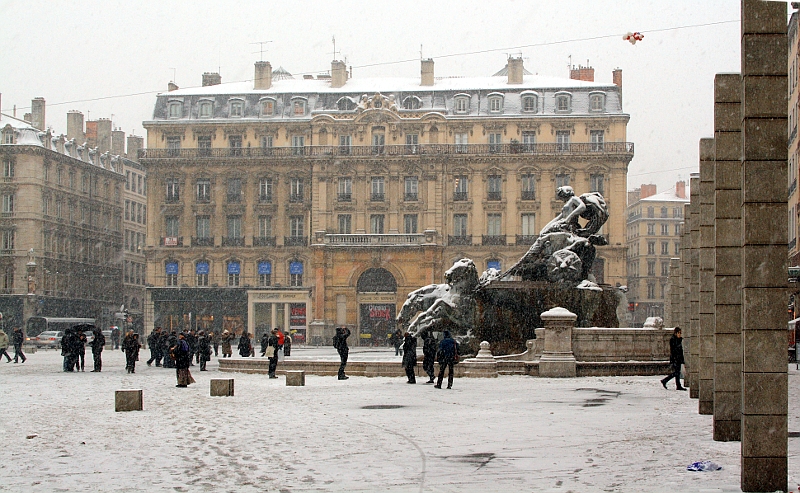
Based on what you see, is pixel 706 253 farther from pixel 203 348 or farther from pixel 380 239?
pixel 380 239

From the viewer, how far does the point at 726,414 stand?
491 inches

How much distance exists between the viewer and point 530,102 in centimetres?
6869

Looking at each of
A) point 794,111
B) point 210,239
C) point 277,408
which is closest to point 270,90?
point 210,239

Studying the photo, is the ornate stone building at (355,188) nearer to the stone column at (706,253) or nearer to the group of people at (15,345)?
the group of people at (15,345)

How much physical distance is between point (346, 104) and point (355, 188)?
5565 millimetres

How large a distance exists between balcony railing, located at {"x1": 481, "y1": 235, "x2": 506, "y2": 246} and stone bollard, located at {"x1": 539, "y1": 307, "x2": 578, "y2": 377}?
139ft

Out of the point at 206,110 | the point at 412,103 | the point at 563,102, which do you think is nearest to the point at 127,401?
the point at 412,103

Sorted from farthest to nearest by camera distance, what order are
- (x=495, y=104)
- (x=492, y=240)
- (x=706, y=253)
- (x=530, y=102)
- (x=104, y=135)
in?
(x=104, y=135) < (x=495, y=104) < (x=530, y=102) < (x=492, y=240) < (x=706, y=253)

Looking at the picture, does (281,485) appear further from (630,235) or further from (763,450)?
(630,235)

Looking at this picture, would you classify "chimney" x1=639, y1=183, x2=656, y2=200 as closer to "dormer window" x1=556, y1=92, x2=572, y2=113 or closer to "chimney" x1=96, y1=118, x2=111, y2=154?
"dormer window" x1=556, y1=92, x2=572, y2=113

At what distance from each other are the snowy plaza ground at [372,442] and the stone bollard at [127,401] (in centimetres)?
38

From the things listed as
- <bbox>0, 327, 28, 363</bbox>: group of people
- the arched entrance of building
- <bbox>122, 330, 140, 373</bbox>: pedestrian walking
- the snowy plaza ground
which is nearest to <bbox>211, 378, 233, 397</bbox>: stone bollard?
the snowy plaza ground

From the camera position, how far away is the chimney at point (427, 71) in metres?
71.2

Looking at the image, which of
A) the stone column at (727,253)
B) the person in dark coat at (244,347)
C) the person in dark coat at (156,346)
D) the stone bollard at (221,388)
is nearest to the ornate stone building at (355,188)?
the person in dark coat at (244,347)
